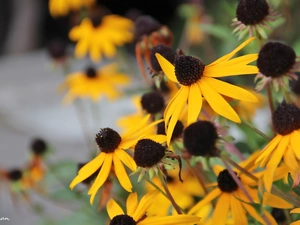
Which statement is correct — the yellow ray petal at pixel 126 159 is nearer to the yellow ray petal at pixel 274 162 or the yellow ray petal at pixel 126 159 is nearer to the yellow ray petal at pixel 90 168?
the yellow ray petal at pixel 90 168

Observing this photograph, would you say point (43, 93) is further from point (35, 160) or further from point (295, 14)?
point (35, 160)

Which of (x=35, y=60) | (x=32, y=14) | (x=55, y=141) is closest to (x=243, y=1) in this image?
(x=55, y=141)

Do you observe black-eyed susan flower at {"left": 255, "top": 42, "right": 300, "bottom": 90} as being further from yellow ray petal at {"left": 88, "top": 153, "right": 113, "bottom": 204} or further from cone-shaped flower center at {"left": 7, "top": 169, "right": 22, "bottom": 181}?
cone-shaped flower center at {"left": 7, "top": 169, "right": 22, "bottom": 181}

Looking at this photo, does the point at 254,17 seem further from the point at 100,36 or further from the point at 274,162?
the point at 100,36

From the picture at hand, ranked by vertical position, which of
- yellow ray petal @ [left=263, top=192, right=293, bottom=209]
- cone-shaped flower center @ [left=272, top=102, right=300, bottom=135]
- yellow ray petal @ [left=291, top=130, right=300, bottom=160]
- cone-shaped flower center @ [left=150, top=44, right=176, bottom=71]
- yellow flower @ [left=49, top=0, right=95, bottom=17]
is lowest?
yellow ray petal @ [left=263, top=192, right=293, bottom=209]

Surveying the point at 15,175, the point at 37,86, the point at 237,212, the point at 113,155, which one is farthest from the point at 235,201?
the point at 37,86

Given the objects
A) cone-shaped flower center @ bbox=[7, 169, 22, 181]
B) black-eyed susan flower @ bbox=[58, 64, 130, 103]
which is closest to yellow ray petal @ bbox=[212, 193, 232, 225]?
cone-shaped flower center @ bbox=[7, 169, 22, 181]

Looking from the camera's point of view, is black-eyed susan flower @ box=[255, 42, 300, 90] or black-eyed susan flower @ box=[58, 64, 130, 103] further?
black-eyed susan flower @ box=[58, 64, 130, 103]
